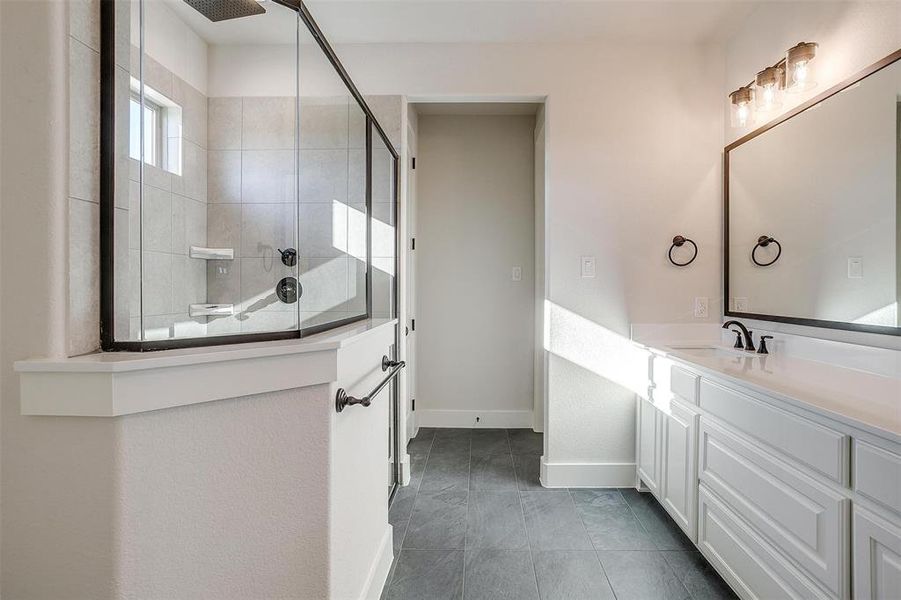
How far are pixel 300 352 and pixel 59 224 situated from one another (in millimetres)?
516

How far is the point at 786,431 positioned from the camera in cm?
132

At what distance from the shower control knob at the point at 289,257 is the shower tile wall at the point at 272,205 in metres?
0.02

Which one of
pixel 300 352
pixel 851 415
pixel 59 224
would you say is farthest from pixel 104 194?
pixel 851 415

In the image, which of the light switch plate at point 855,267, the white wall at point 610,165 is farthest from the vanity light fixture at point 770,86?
the light switch plate at point 855,267

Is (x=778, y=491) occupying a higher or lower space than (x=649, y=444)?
higher

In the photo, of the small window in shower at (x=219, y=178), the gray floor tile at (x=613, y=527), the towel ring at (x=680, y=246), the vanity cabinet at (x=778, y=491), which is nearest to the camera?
the small window in shower at (x=219, y=178)

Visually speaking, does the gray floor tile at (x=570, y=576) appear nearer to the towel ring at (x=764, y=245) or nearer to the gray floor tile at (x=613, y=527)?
the gray floor tile at (x=613, y=527)

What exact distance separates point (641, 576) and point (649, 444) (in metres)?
0.73

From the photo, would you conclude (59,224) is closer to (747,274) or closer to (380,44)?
(380,44)

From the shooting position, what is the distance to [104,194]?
87cm

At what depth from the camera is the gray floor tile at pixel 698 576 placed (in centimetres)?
163

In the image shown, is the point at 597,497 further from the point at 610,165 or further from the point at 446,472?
the point at 610,165

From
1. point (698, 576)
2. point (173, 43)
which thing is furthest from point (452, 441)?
point (173, 43)

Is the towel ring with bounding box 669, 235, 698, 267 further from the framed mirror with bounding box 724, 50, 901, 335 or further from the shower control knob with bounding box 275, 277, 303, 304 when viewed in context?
the shower control knob with bounding box 275, 277, 303, 304
